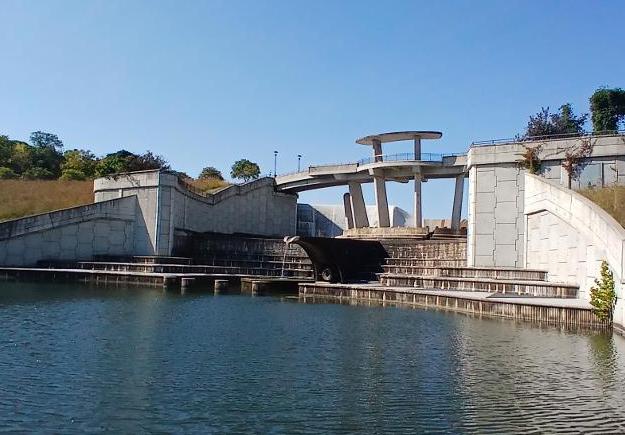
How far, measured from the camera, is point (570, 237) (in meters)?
21.0

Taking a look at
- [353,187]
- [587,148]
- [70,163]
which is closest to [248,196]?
[353,187]

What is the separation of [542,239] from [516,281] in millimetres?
2833

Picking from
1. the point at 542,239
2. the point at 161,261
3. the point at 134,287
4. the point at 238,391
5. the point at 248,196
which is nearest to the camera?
the point at 238,391

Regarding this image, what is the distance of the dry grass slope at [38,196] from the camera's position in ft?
125

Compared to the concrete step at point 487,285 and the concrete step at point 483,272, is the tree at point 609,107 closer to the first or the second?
the concrete step at point 483,272

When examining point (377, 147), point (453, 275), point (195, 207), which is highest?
point (377, 147)

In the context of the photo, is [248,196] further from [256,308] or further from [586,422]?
[586,422]

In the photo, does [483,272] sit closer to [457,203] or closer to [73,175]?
[457,203]

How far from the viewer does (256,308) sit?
20906mm

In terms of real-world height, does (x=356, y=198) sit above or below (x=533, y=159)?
above

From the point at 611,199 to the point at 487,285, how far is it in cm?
522

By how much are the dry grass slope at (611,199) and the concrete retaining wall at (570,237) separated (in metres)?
1.31

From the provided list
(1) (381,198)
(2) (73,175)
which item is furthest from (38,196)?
(1) (381,198)

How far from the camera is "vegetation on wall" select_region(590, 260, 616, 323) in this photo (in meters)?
16.2
